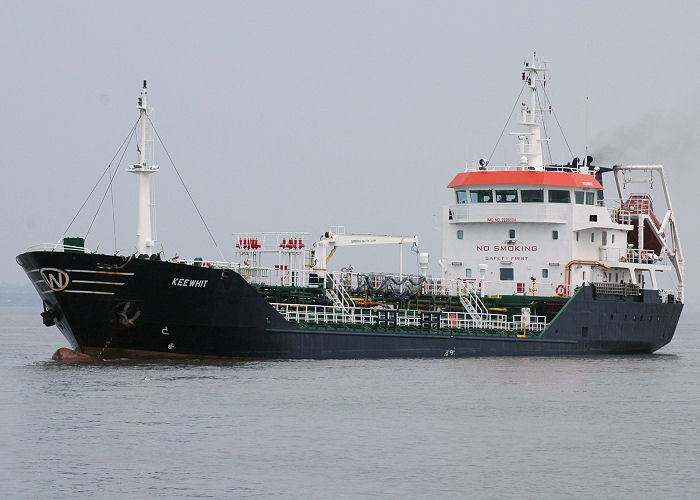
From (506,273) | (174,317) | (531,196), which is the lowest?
(174,317)

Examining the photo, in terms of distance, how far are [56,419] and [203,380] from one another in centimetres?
635

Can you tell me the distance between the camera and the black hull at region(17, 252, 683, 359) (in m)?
32.4

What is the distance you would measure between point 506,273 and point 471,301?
77.1 inches

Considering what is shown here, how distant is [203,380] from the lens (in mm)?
30500

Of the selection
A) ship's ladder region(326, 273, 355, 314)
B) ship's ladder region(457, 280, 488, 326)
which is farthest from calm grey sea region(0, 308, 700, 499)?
ship's ladder region(457, 280, 488, 326)

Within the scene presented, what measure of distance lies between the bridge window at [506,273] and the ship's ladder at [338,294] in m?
5.95

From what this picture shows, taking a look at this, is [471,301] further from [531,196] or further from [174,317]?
[174,317]

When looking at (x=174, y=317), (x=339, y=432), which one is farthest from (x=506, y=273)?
(x=339, y=432)

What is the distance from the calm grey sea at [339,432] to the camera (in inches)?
770

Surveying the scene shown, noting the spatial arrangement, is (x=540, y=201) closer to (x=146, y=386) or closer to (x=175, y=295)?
(x=175, y=295)

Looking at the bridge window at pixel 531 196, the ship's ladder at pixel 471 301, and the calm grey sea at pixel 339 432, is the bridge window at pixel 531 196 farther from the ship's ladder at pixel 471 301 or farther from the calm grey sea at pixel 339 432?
the calm grey sea at pixel 339 432

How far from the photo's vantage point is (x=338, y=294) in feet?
128

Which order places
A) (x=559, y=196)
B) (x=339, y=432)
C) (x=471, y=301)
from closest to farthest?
(x=339, y=432) < (x=471, y=301) < (x=559, y=196)

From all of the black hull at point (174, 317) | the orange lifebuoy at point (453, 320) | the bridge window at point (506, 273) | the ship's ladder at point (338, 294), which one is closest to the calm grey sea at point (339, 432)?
the black hull at point (174, 317)
